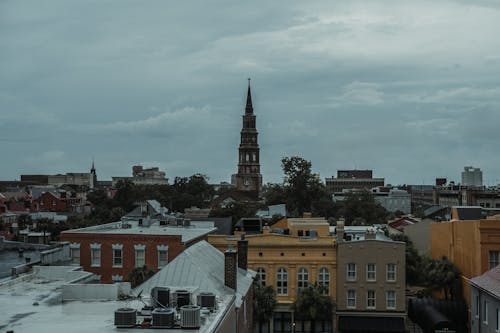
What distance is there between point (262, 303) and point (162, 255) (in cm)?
713

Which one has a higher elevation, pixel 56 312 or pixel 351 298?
pixel 56 312

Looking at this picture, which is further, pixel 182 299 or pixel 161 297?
pixel 161 297

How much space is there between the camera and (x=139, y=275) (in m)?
41.9

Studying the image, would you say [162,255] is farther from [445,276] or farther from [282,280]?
[445,276]

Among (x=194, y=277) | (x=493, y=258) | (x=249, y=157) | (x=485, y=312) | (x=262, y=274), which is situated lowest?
(x=485, y=312)

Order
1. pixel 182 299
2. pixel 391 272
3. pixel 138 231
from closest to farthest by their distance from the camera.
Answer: pixel 182 299, pixel 138 231, pixel 391 272

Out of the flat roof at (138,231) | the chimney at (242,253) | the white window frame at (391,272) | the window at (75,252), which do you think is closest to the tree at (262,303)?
the chimney at (242,253)

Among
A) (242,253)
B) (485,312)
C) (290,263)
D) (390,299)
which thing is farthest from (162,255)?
(485,312)

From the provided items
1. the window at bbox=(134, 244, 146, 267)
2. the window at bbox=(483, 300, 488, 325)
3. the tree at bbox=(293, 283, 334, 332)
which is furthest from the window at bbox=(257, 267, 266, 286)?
the window at bbox=(483, 300, 488, 325)

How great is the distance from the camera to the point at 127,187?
151500 millimetres

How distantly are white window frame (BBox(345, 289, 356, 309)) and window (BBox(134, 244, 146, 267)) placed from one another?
627 inches

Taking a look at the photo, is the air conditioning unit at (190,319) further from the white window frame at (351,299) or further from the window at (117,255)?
the white window frame at (351,299)

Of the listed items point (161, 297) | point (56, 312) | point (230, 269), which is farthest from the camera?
point (230, 269)

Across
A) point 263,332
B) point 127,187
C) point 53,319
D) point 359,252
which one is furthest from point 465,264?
point 127,187
